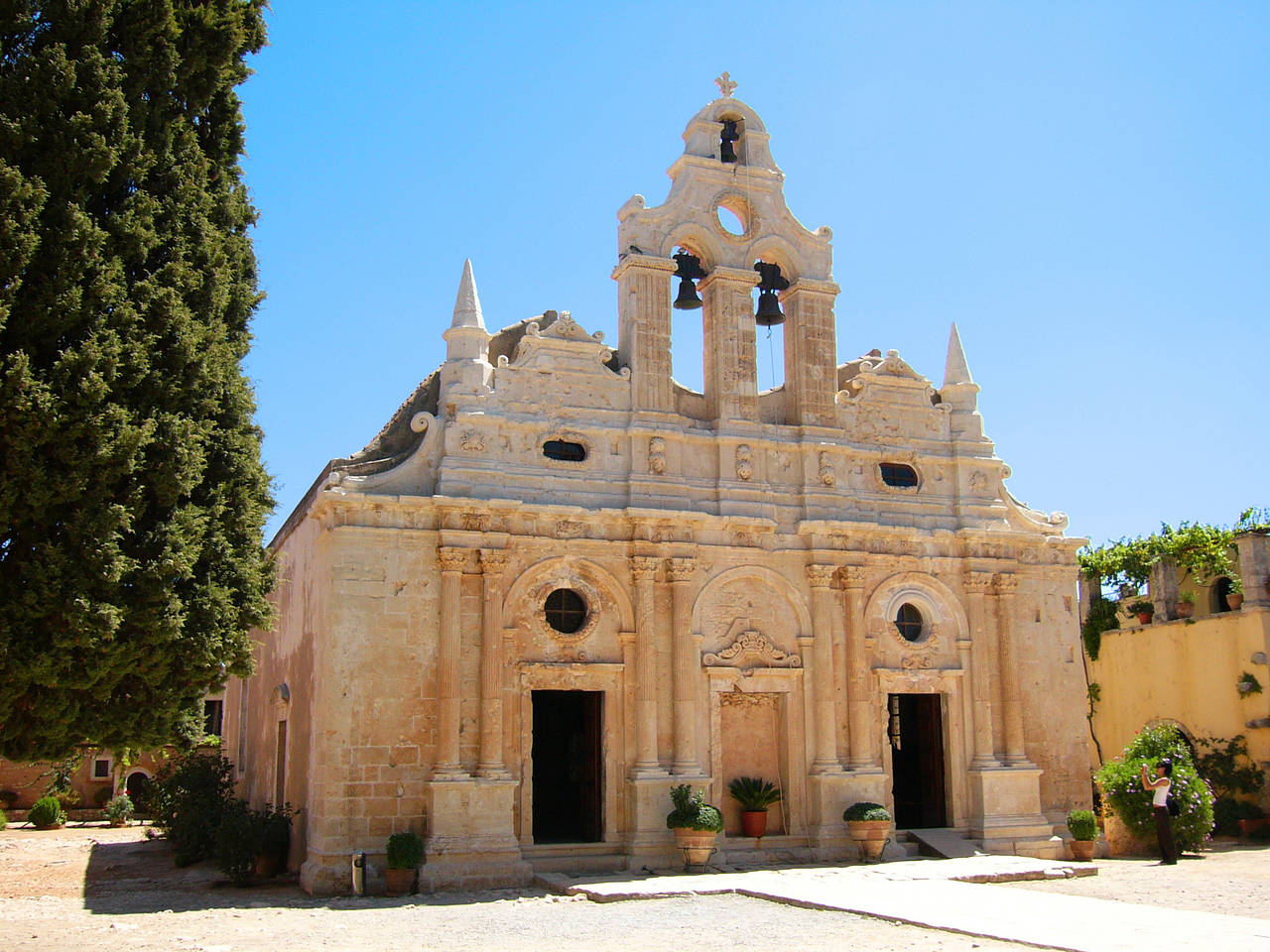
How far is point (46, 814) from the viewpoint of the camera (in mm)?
28531

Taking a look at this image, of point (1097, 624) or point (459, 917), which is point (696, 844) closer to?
point (459, 917)

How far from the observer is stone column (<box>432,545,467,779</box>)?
16.0 m

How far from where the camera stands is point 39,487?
11281 mm

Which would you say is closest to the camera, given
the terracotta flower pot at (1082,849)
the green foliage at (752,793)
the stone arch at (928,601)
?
the green foliage at (752,793)

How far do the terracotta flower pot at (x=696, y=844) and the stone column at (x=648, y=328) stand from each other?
21.4ft

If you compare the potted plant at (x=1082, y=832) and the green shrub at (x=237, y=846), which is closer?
the green shrub at (x=237, y=846)

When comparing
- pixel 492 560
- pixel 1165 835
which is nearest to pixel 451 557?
pixel 492 560

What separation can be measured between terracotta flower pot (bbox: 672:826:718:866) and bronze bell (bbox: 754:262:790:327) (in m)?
8.77

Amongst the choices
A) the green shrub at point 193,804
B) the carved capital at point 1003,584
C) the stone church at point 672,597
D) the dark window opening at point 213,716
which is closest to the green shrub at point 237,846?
the green shrub at point 193,804

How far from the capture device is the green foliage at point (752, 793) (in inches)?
692

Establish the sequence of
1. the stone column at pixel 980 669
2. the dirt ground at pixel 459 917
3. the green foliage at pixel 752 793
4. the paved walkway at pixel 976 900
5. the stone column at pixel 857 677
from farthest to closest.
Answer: the stone column at pixel 980 669 → the stone column at pixel 857 677 → the green foliage at pixel 752 793 → the dirt ground at pixel 459 917 → the paved walkway at pixel 976 900

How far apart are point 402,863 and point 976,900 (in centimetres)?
723

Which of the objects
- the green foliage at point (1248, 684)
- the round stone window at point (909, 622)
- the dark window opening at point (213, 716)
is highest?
the round stone window at point (909, 622)

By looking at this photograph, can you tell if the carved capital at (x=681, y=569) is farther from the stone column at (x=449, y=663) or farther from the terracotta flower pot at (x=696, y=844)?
the terracotta flower pot at (x=696, y=844)
